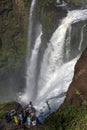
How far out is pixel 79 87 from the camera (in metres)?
16.0

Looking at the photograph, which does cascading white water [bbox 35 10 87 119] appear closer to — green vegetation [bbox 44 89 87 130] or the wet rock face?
the wet rock face

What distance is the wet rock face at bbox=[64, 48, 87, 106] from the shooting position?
15.1 meters

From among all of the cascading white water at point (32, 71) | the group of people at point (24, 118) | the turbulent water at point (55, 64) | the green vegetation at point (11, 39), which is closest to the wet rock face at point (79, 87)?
the group of people at point (24, 118)

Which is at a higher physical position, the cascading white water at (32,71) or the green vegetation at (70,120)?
the green vegetation at (70,120)

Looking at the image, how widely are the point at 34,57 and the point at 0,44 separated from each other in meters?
4.80

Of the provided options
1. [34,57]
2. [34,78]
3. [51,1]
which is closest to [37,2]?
[51,1]

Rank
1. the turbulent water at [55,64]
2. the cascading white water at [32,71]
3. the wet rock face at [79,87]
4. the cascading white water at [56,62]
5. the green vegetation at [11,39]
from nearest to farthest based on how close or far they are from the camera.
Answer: the wet rock face at [79,87], the turbulent water at [55,64], the cascading white water at [56,62], the cascading white water at [32,71], the green vegetation at [11,39]

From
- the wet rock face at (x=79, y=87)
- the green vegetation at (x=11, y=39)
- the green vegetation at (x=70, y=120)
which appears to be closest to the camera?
the green vegetation at (x=70, y=120)

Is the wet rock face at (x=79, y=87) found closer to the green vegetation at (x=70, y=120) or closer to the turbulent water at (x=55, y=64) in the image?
the green vegetation at (x=70, y=120)

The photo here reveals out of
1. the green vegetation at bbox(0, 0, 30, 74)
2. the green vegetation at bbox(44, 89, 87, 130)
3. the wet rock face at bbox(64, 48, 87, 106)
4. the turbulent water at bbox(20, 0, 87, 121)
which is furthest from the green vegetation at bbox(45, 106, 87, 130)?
the green vegetation at bbox(0, 0, 30, 74)

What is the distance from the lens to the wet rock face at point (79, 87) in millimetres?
15109

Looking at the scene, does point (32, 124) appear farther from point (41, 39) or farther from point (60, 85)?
point (41, 39)

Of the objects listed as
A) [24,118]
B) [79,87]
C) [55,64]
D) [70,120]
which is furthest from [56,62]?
[70,120]

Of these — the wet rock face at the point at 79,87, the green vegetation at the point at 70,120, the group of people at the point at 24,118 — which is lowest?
the group of people at the point at 24,118
